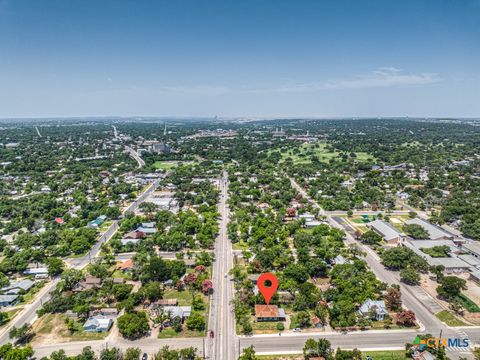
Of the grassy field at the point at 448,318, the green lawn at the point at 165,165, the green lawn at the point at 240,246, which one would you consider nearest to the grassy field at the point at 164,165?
the green lawn at the point at 165,165

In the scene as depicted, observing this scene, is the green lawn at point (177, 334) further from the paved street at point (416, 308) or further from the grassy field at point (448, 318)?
the grassy field at point (448, 318)

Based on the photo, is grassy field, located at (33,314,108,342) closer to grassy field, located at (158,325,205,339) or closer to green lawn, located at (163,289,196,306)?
grassy field, located at (158,325,205,339)

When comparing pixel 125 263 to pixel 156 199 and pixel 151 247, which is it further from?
pixel 156 199

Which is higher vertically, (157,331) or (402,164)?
(402,164)

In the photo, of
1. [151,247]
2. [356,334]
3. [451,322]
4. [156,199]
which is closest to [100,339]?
[151,247]

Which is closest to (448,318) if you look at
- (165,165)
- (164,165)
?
(165,165)

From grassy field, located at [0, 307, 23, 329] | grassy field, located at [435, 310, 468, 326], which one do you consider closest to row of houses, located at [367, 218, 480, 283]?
grassy field, located at [435, 310, 468, 326]

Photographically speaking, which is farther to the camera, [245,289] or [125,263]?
[125,263]


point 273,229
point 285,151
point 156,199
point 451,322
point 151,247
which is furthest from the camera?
point 285,151
